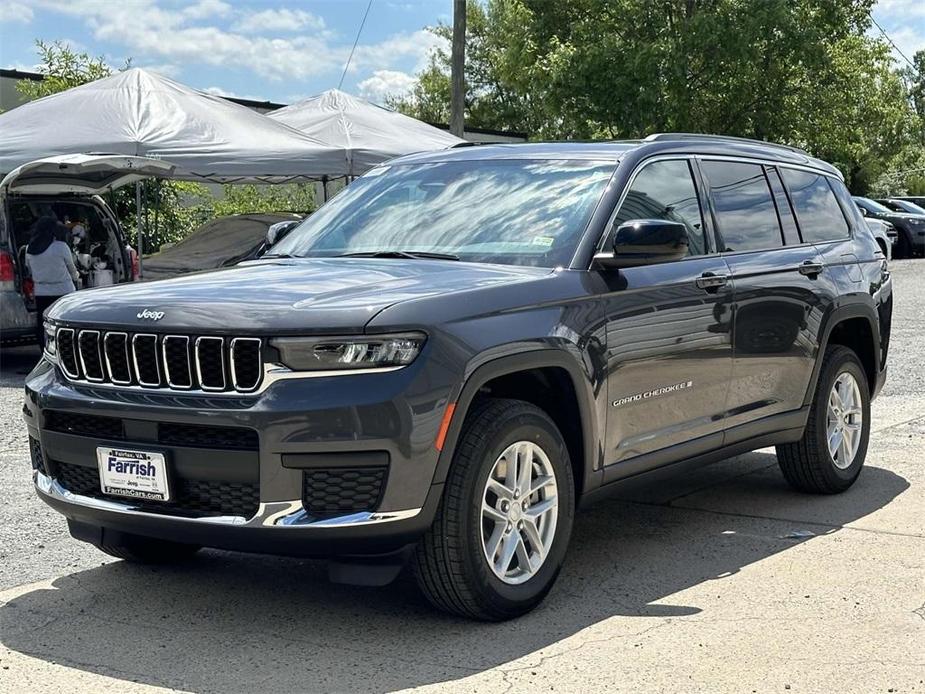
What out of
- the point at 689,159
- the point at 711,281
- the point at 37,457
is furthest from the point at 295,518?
the point at 689,159

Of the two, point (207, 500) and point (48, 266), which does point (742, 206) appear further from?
point (48, 266)

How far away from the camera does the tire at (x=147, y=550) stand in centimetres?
526

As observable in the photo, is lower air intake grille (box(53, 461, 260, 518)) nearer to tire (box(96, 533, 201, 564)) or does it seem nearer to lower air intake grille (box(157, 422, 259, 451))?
lower air intake grille (box(157, 422, 259, 451))

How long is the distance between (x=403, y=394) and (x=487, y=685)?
0.94m

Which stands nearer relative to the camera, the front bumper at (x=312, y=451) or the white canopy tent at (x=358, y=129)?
the front bumper at (x=312, y=451)

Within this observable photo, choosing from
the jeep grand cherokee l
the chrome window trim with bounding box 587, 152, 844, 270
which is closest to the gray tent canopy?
the chrome window trim with bounding box 587, 152, 844, 270

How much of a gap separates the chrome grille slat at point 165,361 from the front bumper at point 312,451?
0.20ft

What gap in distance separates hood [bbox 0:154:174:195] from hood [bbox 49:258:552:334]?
828 cm

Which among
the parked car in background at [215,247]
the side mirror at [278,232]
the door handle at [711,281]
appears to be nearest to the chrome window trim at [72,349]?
the side mirror at [278,232]

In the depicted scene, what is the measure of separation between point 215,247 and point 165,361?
12402 mm

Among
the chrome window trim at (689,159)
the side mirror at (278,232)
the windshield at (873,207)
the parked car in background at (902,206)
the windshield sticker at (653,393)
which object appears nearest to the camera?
the windshield sticker at (653,393)

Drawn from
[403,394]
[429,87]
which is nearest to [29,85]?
[403,394]

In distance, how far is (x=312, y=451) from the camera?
4277 mm

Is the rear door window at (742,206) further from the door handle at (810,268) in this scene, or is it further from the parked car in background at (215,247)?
the parked car in background at (215,247)
